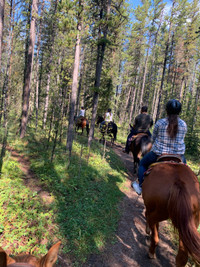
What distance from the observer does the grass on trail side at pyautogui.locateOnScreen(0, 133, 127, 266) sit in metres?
3.24

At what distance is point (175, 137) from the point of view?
3.48 m

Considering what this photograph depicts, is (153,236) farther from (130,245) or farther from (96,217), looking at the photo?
(96,217)

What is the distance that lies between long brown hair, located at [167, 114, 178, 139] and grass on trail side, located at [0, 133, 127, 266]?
9.19 ft

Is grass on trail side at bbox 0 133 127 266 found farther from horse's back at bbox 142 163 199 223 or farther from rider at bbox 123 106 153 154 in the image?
rider at bbox 123 106 153 154

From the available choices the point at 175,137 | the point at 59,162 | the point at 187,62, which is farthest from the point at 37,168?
the point at 187,62

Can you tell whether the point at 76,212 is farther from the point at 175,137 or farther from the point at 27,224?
the point at 175,137

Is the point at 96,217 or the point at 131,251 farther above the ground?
the point at 96,217

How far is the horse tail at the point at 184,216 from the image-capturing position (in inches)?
86.4

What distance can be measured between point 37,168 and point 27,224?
2.71 meters

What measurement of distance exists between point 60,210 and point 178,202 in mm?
2975

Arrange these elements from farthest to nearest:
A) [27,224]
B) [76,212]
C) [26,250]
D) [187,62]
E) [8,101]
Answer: [187,62], [8,101], [76,212], [27,224], [26,250]

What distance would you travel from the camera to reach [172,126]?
11.3 feet

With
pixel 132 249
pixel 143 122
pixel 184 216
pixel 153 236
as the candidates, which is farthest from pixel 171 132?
pixel 143 122

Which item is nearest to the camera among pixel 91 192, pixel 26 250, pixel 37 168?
pixel 26 250
